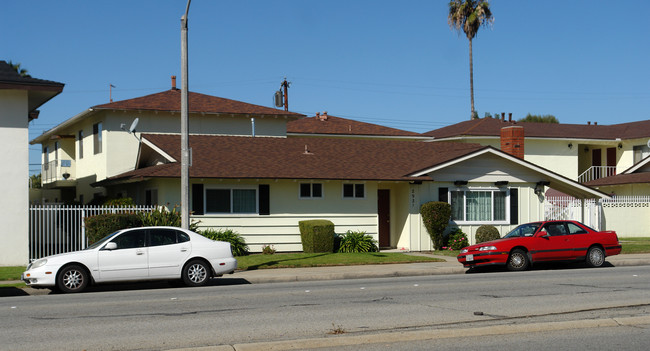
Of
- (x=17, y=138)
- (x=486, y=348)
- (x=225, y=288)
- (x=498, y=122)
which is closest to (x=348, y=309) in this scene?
(x=486, y=348)

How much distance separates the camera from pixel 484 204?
28.2 m

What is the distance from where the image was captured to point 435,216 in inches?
1045

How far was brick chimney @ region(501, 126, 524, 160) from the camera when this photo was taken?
30.5 m

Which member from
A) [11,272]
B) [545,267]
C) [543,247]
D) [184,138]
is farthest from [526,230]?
[11,272]

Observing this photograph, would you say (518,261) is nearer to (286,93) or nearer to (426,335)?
(426,335)

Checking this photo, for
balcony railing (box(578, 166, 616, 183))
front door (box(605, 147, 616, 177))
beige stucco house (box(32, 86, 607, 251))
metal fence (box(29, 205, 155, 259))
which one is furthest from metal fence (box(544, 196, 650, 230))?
metal fence (box(29, 205, 155, 259))

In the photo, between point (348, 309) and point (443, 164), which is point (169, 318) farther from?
point (443, 164)

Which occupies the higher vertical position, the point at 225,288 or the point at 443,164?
the point at 443,164

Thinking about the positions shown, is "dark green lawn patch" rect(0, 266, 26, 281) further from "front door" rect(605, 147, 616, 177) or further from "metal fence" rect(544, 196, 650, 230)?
"front door" rect(605, 147, 616, 177)

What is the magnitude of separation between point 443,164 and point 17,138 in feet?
46.9

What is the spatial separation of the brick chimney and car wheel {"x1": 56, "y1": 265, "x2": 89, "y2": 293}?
19.5 meters

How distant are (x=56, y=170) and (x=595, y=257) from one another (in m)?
28.4

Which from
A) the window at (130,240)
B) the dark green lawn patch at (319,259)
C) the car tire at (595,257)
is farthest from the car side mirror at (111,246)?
the car tire at (595,257)

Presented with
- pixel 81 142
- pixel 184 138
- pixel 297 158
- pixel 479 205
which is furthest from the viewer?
pixel 81 142
